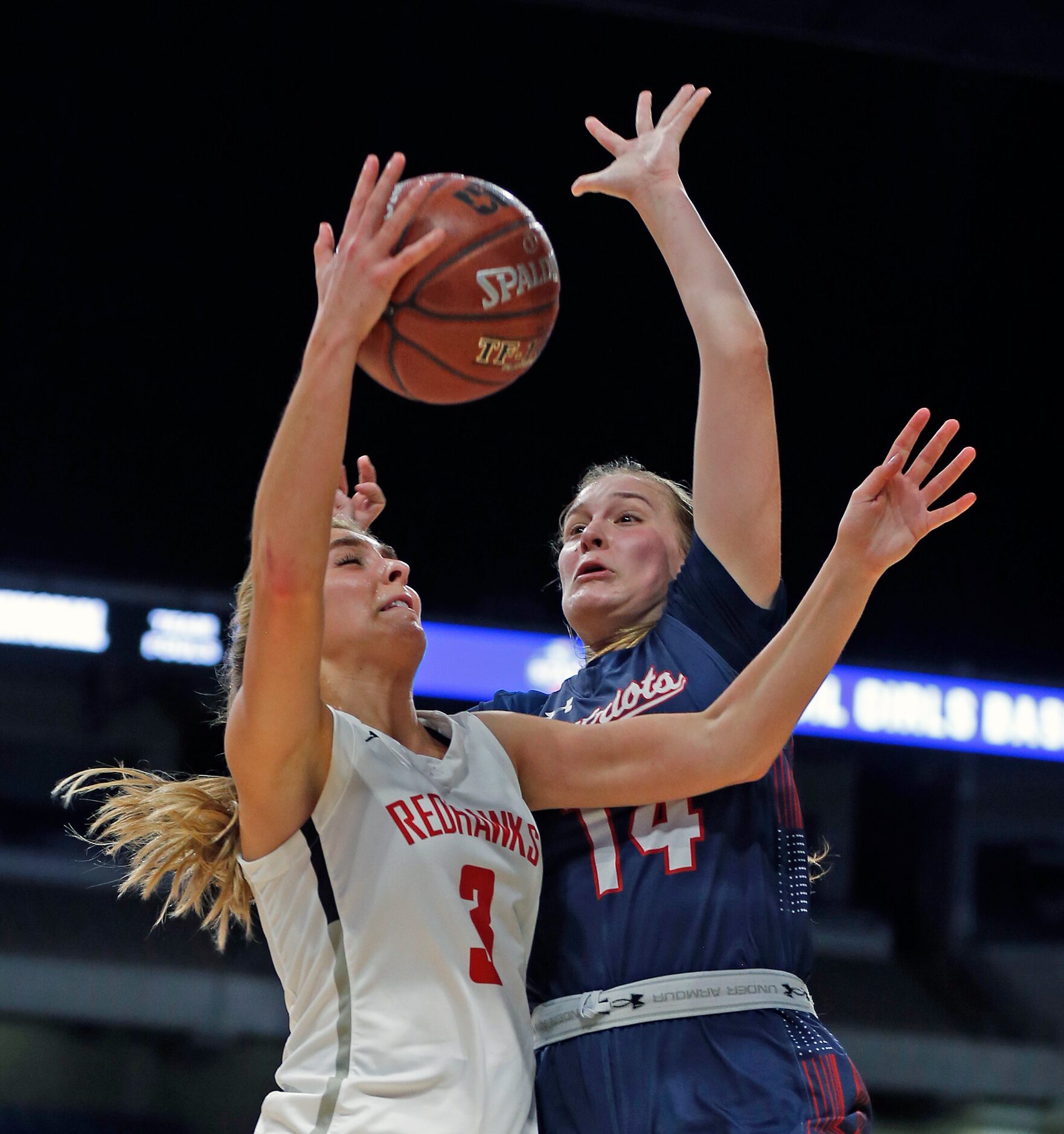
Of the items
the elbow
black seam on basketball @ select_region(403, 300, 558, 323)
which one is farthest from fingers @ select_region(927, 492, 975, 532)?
black seam on basketball @ select_region(403, 300, 558, 323)

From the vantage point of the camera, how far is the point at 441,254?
236 centimetres

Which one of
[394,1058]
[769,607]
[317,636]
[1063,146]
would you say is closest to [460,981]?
[394,1058]

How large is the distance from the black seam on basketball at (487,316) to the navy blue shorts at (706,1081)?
1.29m

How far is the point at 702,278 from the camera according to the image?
2.96 m

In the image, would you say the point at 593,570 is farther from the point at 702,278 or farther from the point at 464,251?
the point at 464,251

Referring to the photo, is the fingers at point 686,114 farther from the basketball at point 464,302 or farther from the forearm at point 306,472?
the forearm at point 306,472

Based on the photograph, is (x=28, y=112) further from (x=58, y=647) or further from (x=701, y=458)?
(x=701, y=458)

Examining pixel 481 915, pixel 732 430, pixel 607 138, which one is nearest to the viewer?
pixel 481 915

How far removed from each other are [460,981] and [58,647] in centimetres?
651

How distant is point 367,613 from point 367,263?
824 mm

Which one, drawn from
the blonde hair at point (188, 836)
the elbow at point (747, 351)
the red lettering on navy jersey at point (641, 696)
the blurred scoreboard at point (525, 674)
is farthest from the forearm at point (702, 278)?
the blurred scoreboard at point (525, 674)

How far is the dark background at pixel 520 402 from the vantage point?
8086mm

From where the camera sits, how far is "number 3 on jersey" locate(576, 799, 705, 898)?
8.85 ft

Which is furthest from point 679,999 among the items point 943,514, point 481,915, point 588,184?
point 588,184
